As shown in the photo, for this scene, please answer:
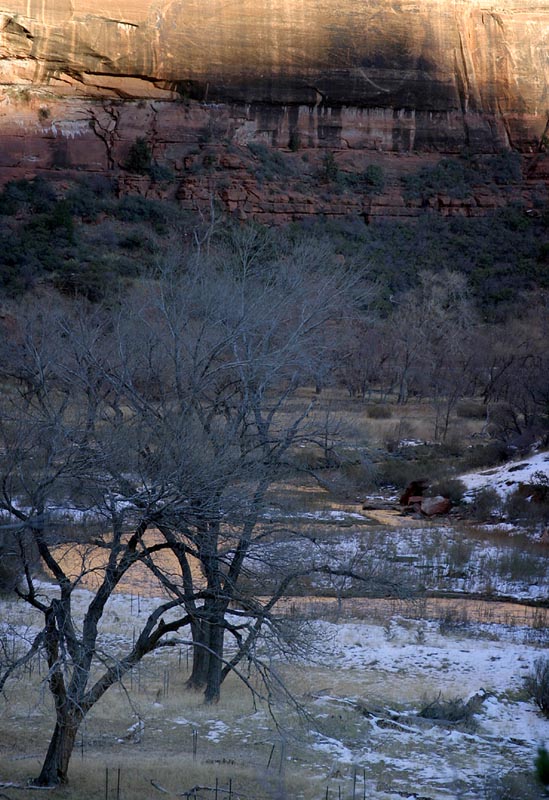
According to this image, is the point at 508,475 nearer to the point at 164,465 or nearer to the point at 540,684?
the point at 540,684

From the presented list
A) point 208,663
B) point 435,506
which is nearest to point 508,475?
point 435,506

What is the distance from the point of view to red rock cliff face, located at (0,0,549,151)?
53.8 m

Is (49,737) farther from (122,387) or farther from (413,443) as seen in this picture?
(413,443)

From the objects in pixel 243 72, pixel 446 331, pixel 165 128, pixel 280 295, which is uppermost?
pixel 243 72

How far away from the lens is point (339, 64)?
56094mm

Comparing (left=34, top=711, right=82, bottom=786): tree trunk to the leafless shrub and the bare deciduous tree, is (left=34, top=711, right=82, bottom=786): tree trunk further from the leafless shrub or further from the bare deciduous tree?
the leafless shrub

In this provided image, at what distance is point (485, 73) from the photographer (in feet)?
189

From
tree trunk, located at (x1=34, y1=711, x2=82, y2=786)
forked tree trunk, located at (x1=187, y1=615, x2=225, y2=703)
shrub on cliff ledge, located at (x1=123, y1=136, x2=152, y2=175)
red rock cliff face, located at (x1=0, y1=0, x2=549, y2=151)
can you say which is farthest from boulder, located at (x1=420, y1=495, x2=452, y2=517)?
red rock cliff face, located at (x1=0, y1=0, x2=549, y2=151)

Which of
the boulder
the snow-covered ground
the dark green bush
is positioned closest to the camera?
the boulder

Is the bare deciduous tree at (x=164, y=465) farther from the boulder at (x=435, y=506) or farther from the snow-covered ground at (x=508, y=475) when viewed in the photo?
the snow-covered ground at (x=508, y=475)

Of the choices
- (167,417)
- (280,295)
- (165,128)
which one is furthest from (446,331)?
(167,417)

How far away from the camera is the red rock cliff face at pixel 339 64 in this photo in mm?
53812

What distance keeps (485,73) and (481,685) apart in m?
51.2

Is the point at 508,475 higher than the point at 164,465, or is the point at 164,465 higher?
the point at 164,465
